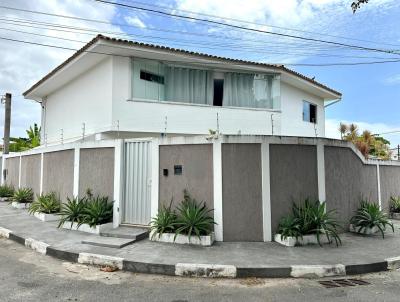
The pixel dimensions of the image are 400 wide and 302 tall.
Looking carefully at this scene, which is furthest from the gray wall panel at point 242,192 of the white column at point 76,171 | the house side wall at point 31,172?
the house side wall at point 31,172

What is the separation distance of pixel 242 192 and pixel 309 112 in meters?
12.0

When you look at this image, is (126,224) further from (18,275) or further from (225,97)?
(225,97)

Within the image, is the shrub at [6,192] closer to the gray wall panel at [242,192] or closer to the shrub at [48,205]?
the shrub at [48,205]

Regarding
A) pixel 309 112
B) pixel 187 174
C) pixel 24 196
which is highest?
pixel 309 112

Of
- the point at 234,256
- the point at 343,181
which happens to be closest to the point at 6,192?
the point at 234,256

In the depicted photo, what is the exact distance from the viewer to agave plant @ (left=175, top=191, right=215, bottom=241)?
25.0 ft

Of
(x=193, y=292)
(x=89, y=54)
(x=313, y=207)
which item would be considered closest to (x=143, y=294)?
(x=193, y=292)

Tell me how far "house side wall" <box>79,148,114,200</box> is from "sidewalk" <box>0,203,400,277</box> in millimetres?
1515

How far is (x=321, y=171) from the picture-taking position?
8.38 meters

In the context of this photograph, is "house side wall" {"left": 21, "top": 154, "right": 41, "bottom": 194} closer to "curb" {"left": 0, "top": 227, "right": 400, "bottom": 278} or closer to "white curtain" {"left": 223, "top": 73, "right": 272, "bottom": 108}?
"white curtain" {"left": 223, "top": 73, "right": 272, "bottom": 108}

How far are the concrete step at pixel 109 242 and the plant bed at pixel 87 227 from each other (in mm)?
644

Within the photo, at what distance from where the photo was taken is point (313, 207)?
25.9 feet

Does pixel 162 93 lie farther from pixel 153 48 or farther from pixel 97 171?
pixel 97 171

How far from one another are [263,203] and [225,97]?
7.30 m
